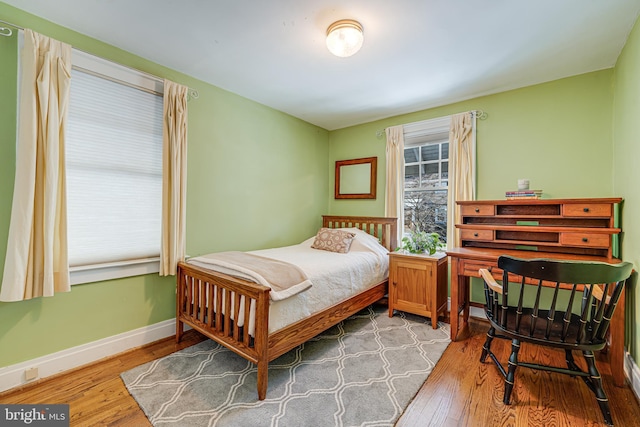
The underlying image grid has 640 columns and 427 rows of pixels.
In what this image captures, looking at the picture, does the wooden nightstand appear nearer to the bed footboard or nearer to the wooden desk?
the wooden desk

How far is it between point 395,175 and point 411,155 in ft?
1.22

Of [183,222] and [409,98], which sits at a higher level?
[409,98]

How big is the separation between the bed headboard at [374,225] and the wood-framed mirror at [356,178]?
0.35m

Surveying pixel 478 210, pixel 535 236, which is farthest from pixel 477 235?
pixel 535 236

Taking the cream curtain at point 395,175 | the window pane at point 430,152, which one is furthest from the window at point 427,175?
the cream curtain at point 395,175

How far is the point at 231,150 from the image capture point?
3.09 meters

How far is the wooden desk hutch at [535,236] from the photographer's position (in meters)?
2.17

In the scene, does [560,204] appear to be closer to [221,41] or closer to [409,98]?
[409,98]

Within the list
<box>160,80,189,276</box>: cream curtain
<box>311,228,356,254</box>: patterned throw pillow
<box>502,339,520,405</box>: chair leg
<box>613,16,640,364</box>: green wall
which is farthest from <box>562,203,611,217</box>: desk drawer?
<box>160,80,189,276</box>: cream curtain

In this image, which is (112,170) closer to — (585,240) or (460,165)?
(460,165)

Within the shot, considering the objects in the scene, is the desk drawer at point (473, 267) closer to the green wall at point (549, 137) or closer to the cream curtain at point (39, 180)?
the green wall at point (549, 137)

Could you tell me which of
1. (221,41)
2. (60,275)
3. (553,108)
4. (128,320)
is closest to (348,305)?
(128,320)

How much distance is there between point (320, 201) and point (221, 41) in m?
2.57

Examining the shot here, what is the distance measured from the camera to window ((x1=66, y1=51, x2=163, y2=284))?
209 centimetres
